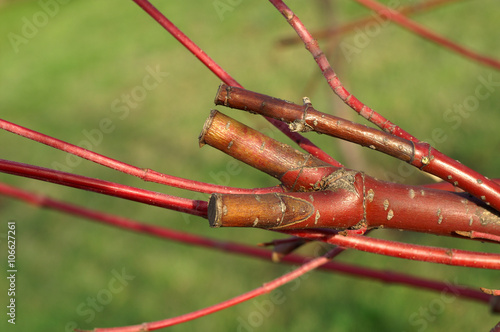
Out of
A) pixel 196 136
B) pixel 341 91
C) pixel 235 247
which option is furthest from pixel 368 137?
pixel 196 136

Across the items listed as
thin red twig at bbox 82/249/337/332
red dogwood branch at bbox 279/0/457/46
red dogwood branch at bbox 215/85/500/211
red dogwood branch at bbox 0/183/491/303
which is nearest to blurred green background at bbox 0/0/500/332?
red dogwood branch at bbox 279/0/457/46

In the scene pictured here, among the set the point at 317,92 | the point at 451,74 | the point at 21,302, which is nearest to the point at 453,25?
the point at 451,74

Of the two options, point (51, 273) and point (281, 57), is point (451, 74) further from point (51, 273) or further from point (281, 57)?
point (51, 273)

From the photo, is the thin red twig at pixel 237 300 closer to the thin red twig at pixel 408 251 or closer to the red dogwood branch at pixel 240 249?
the thin red twig at pixel 408 251

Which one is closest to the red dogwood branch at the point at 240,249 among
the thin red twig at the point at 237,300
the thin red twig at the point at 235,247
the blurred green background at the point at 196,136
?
the thin red twig at the point at 235,247

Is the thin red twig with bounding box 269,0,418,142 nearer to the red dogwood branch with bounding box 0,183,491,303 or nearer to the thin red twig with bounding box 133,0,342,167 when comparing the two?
the thin red twig with bounding box 133,0,342,167

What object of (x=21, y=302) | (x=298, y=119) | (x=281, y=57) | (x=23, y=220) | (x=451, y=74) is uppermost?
(x=281, y=57)

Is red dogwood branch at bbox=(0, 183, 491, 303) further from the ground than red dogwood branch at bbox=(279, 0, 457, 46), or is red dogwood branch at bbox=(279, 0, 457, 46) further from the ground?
red dogwood branch at bbox=(279, 0, 457, 46)

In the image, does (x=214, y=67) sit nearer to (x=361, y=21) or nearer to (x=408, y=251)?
(x=408, y=251)

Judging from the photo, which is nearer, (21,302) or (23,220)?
(21,302)
